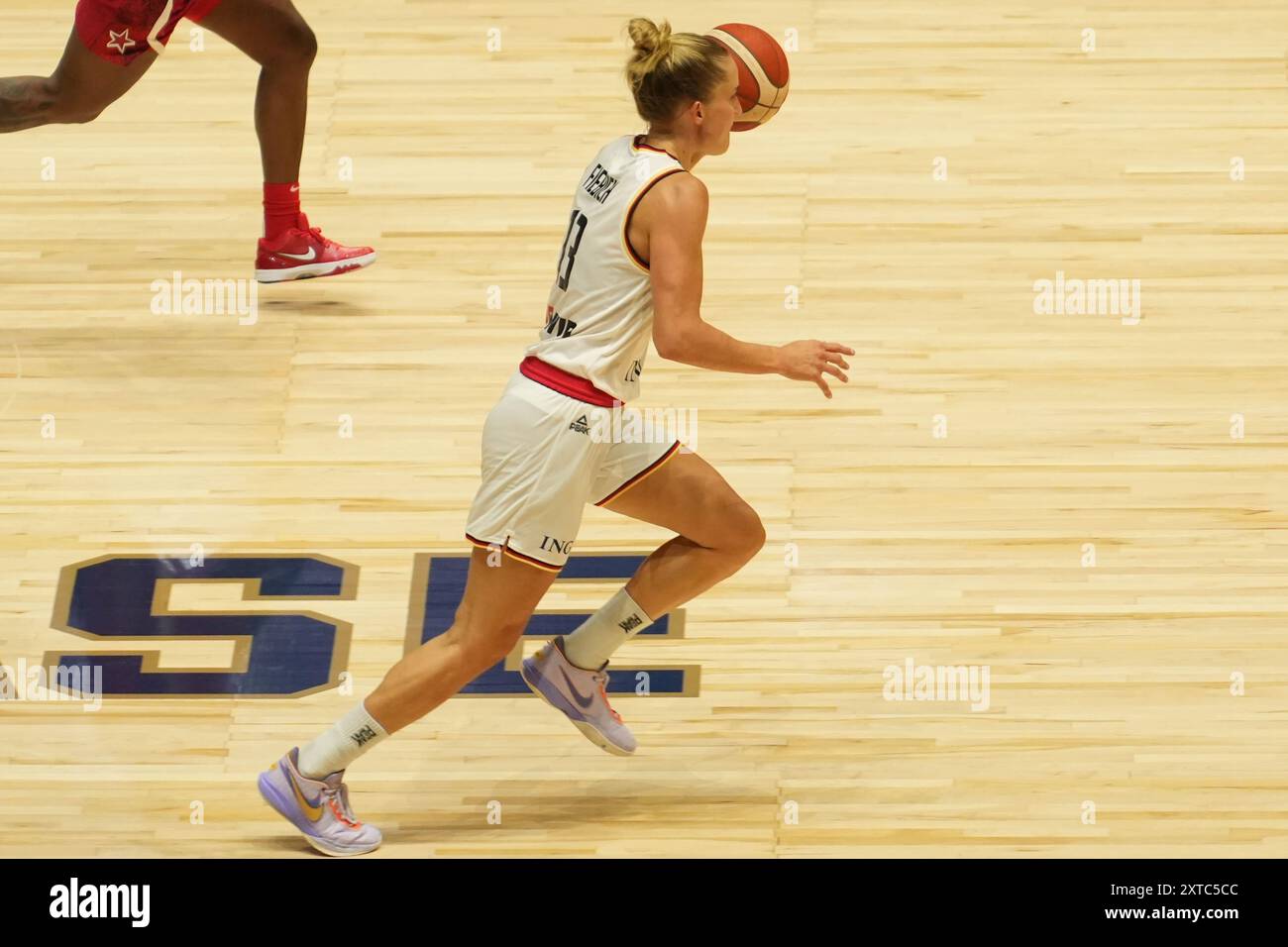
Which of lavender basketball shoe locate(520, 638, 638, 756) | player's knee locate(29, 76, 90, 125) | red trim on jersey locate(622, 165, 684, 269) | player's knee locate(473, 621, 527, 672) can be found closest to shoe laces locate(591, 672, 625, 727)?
lavender basketball shoe locate(520, 638, 638, 756)

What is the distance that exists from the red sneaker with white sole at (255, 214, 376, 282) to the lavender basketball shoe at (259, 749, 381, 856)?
2.55 meters

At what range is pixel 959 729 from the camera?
541 centimetres

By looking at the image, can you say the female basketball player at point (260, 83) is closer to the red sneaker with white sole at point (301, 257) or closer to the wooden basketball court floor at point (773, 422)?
the red sneaker with white sole at point (301, 257)

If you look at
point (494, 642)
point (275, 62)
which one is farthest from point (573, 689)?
point (275, 62)

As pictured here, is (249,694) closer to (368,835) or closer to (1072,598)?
(368,835)

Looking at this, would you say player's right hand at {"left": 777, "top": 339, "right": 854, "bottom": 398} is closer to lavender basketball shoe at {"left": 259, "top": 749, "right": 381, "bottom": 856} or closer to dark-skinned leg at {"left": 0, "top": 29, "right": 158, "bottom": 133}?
lavender basketball shoe at {"left": 259, "top": 749, "right": 381, "bottom": 856}

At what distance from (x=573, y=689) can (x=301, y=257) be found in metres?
2.50

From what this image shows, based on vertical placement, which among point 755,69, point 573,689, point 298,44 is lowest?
point 573,689

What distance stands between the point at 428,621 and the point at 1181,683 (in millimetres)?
1944

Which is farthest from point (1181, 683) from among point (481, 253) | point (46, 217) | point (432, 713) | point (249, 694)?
point (46, 217)

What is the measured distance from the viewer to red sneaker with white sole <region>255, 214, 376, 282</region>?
7117mm

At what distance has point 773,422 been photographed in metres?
6.50

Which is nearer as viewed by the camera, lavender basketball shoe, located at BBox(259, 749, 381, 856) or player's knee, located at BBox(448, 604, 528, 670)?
player's knee, located at BBox(448, 604, 528, 670)

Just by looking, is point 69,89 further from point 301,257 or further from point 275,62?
point 301,257
